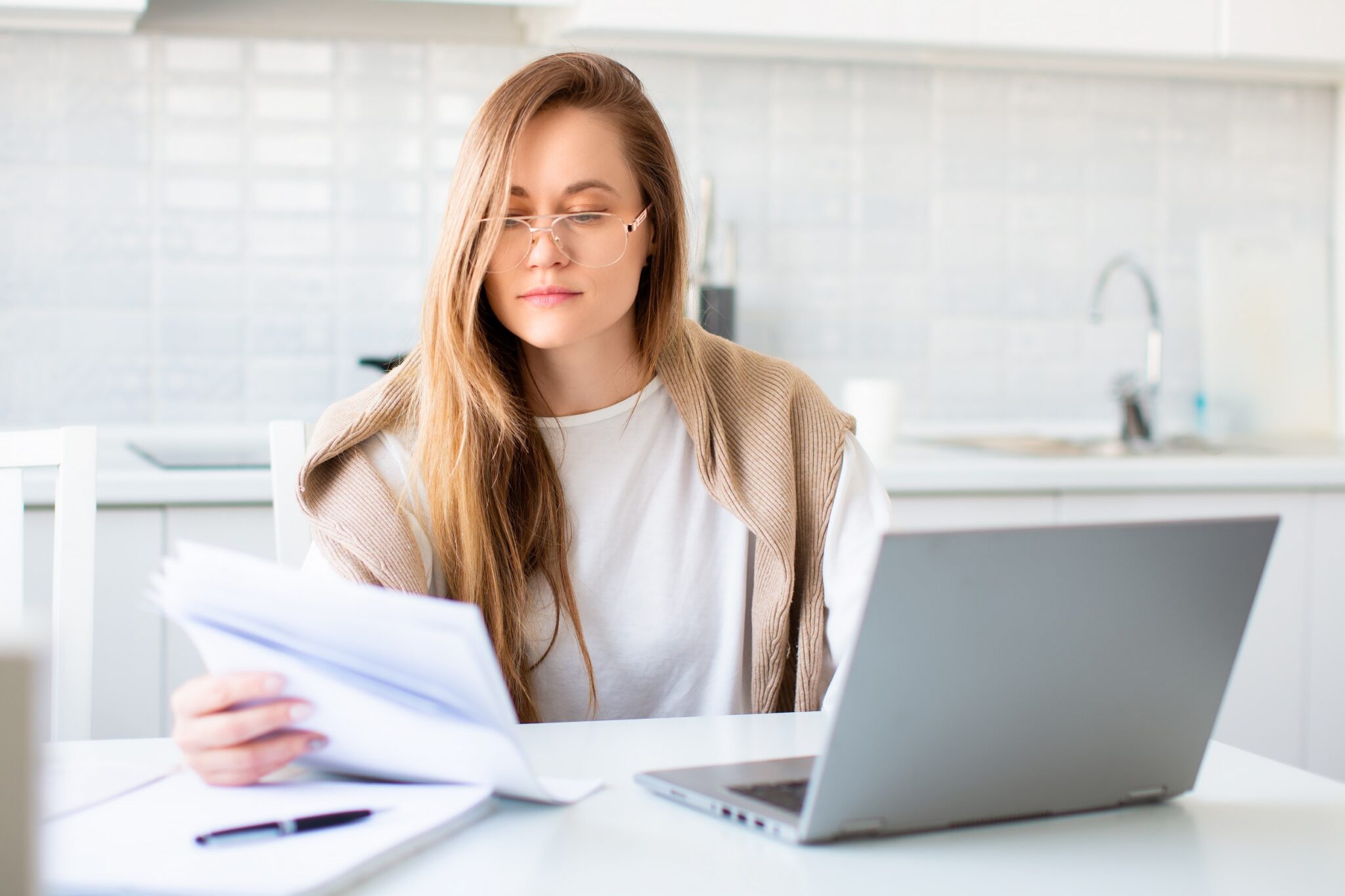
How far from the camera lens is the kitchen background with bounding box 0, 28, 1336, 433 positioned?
2348 mm

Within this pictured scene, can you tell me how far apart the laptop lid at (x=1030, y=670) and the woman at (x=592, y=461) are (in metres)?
0.47

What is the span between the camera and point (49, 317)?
234 cm

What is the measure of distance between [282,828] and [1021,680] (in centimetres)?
42

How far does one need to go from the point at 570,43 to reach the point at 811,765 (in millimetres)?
1833

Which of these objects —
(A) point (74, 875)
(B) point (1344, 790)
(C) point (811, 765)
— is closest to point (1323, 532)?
(B) point (1344, 790)

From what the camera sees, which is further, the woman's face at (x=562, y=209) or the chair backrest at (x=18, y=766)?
the woman's face at (x=562, y=209)

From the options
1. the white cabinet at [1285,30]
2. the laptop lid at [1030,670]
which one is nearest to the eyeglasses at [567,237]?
the laptop lid at [1030,670]

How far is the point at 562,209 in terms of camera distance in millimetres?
1239

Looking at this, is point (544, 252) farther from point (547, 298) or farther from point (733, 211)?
point (733, 211)

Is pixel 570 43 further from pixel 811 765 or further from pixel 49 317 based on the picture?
pixel 811 765

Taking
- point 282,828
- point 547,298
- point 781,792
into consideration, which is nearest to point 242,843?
point 282,828

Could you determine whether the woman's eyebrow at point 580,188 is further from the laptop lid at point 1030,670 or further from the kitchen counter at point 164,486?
the kitchen counter at point 164,486

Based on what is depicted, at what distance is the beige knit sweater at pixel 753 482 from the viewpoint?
1.19 m

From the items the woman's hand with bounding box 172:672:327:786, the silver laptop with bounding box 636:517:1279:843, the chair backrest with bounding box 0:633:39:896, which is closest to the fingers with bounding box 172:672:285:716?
the woman's hand with bounding box 172:672:327:786
